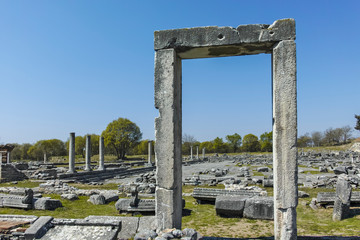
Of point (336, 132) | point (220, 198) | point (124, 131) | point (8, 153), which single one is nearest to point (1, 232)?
point (220, 198)

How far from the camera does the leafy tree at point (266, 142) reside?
7546 centimetres

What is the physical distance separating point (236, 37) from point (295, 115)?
183cm

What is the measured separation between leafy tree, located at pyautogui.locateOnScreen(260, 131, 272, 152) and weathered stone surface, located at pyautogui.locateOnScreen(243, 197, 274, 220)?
70.7 metres

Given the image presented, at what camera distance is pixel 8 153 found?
27734 mm

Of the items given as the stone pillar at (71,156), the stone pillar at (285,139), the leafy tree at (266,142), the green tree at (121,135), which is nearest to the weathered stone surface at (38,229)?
the stone pillar at (285,139)

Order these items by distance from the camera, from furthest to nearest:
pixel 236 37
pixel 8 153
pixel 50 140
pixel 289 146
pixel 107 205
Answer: pixel 50 140
pixel 8 153
pixel 107 205
pixel 236 37
pixel 289 146

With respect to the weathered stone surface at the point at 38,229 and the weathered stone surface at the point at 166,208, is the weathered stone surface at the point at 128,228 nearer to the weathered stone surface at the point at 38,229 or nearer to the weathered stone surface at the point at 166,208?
the weathered stone surface at the point at 38,229

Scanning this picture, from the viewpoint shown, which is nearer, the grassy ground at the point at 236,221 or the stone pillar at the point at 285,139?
the stone pillar at the point at 285,139

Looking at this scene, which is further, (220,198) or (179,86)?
(220,198)

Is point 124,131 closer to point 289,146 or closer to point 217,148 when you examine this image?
point 217,148

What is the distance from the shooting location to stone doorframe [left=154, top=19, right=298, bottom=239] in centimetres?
482

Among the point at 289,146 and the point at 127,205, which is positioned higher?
the point at 289,146

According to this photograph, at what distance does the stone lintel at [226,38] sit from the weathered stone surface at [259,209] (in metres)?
4.65

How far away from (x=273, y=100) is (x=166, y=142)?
7.22 feet
